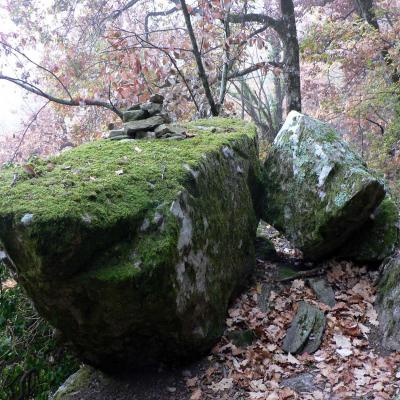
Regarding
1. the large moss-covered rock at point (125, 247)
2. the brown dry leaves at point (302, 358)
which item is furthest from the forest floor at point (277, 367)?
the large moss-covered rock at point (125, 247)

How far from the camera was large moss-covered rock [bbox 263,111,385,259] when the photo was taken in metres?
4.75

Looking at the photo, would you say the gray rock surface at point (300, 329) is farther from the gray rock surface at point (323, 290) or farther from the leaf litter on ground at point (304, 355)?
the gray rock surface at point (323, 290)

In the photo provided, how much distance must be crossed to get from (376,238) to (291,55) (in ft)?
19.3

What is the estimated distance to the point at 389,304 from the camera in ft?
13.7

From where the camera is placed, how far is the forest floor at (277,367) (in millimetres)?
3445

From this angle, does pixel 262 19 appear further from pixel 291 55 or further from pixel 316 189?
pixel 316 189

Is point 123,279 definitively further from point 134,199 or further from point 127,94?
point 127,94

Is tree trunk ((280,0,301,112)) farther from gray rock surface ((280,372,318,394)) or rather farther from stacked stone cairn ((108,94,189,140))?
gray rock surface ((280,372,318,394))

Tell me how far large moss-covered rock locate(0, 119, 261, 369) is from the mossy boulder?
75.4 inches

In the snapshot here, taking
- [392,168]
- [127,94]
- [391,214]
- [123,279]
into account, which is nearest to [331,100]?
[392,168]

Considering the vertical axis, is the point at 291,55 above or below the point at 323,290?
above

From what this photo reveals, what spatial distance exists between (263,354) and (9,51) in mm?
7849

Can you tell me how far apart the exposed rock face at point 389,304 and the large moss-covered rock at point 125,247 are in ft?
5.35

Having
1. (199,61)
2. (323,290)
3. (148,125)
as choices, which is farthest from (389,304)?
(199,61)
